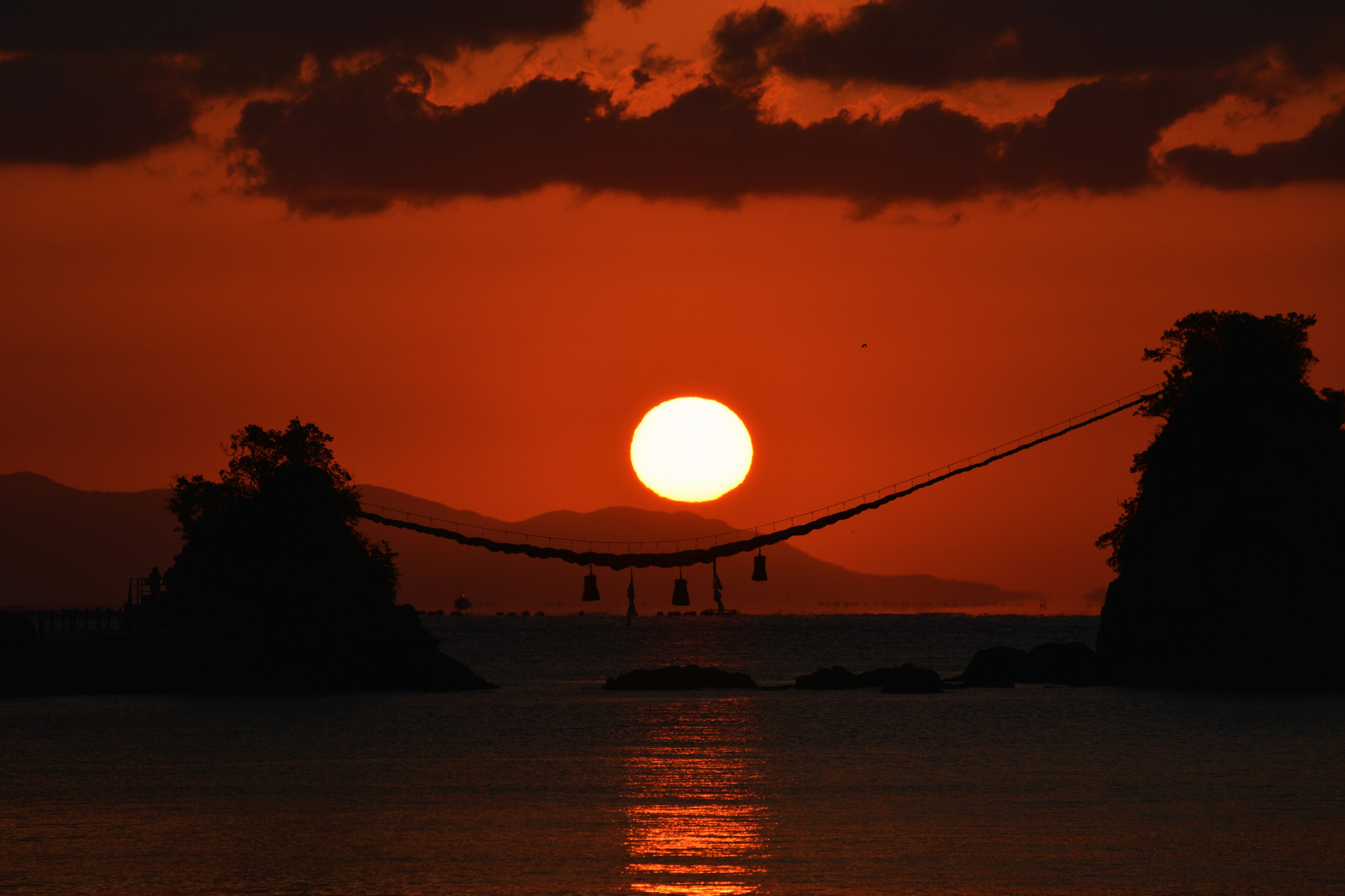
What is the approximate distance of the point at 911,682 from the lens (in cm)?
7681

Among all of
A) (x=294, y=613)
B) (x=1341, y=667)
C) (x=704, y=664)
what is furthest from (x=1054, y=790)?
(x=704, y=664)

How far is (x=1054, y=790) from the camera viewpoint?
35.6 metres

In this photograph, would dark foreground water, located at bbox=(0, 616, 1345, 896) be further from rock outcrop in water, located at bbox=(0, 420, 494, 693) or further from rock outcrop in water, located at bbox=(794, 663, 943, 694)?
rock outcrop in water, located at bbox=(794, 663, 943, 694)

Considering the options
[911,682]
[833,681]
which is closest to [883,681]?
[833,681]

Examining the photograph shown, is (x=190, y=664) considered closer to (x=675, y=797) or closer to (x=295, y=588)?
(x=295, y=588)

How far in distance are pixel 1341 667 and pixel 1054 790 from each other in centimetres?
3387

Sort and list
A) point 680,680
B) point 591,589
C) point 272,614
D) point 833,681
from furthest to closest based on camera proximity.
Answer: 1. point 680,680
2. point 833,681
3. point 272,614
4. point 591,589

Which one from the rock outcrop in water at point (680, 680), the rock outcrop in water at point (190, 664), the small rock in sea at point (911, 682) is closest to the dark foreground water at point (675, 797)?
the rock outcrop in water at point (190, 664)

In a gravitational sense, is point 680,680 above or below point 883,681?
above

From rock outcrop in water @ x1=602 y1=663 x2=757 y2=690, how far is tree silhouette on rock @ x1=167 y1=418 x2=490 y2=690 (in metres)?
12.8

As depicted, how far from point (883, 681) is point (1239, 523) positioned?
876 inches

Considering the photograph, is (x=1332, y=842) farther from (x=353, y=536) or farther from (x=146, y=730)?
(x=353, y=536)

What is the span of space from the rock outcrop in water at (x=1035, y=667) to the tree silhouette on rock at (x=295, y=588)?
96.4 feet

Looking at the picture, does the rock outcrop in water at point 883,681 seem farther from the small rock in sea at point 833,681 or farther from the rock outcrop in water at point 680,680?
the rock outcrop in water at point 680,680
